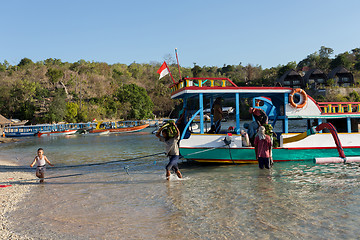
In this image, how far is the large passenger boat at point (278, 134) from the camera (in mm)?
14133

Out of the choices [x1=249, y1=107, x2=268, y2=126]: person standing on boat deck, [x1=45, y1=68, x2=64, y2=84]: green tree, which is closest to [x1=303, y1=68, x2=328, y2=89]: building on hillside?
[x1=45, y1=68, x2=64, y2=84]: green tree

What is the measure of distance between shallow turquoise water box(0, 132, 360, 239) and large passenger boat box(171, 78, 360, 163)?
95 cm

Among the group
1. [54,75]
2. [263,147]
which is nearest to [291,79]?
[54,75]

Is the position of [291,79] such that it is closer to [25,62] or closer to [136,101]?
[136,101]

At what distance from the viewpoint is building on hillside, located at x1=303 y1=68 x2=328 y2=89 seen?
266 ft

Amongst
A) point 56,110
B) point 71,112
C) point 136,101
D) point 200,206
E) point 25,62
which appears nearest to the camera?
point 200,206

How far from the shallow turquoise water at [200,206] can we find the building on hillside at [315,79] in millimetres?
73977

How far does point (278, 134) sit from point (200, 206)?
25.1 feet

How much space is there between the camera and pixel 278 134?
589 inches

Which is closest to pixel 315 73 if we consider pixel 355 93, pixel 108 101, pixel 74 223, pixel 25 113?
pixel 355 93

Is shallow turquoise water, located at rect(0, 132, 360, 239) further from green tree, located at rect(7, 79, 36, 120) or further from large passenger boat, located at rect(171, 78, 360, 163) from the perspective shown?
green tree, located at rect(7, 79, 36, 120)

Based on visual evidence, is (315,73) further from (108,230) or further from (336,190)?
(108,230)

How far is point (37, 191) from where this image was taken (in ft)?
37.1

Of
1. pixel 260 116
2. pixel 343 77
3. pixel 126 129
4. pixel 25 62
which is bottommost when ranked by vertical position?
pixel 126 129
